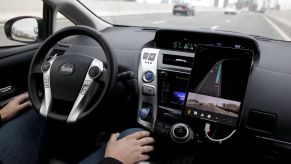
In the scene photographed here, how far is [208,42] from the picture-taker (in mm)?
2795

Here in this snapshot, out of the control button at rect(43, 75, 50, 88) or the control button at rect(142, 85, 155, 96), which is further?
the control button at rect(142, 85, 155, 96)

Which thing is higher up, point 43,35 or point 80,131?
point 43,35

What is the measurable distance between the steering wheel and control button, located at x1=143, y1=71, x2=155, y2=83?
45 cm

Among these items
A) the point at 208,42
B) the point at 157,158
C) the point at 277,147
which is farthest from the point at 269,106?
the point at 157,158

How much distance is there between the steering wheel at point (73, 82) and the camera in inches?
84.5

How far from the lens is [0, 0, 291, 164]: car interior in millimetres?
2221

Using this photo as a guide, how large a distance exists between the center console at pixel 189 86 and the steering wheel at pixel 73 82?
51cm

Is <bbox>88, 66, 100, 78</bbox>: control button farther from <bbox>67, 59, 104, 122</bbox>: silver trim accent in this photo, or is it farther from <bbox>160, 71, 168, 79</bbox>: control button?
<bbox>160, 71, 168, 79</bbox>: control button

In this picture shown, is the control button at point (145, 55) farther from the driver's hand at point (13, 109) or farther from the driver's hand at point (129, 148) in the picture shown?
the driver's hand at point (13, 109)

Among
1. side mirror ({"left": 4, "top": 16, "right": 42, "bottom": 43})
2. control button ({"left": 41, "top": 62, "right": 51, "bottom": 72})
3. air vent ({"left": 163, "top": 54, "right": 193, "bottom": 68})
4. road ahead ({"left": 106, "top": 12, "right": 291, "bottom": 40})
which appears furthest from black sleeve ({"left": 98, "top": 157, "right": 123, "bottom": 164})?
road ahead ({"left": 106, "top": 12, "right": 291, "bottom": 40})

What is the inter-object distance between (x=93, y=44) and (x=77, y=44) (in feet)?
0.54

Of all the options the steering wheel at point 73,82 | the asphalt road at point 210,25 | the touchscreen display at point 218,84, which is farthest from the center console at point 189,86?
the steering wheel at point 73,82

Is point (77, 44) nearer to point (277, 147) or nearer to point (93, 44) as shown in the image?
point (93, 44)

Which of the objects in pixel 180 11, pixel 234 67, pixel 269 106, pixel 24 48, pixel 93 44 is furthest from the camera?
pixel 180 11
